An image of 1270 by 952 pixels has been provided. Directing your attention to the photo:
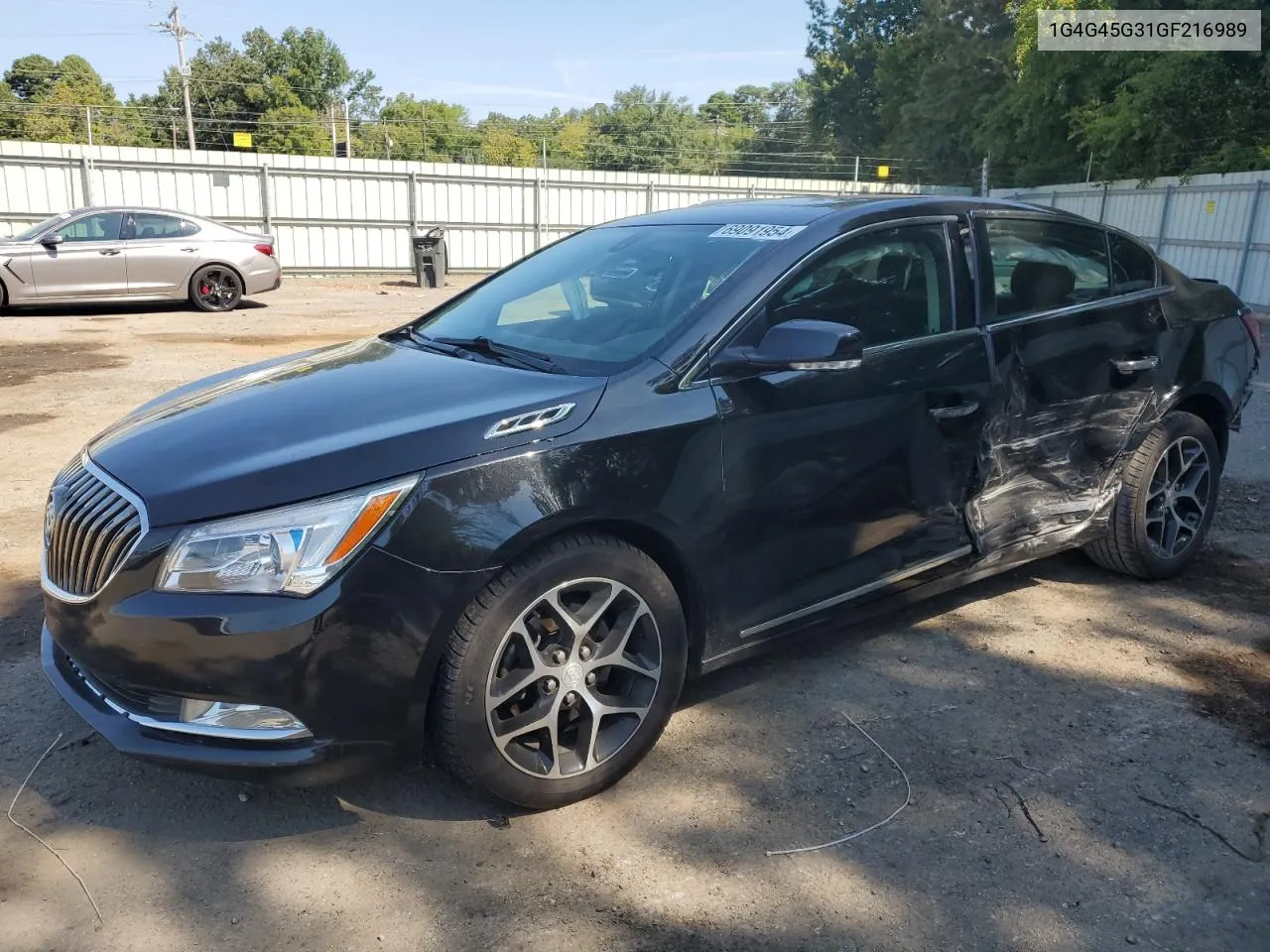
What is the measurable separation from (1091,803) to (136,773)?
285 cm

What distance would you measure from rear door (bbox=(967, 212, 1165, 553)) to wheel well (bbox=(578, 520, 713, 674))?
1.29 meters

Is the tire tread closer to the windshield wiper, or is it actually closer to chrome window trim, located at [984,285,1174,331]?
the windshield wiper

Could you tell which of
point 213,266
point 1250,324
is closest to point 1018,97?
point 213,266

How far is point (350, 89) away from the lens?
65.9 meters

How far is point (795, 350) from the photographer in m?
3.01

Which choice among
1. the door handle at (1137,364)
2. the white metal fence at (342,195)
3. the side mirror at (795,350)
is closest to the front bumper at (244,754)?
the side mirror at (795,350)

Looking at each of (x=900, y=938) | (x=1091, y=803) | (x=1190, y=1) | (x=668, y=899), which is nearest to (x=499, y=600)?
(x=668, y=899)

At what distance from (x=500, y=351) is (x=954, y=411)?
65.1 inches

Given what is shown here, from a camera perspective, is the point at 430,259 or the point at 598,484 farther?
the point at 430,259

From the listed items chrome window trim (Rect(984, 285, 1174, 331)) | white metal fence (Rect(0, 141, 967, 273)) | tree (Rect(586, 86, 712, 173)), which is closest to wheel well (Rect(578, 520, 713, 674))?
chrome window trim (Rect(984, 285, 1174, 331))

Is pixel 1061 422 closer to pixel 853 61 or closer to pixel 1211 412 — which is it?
pixel 1211 412

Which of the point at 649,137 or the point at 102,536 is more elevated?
the point at 649,137

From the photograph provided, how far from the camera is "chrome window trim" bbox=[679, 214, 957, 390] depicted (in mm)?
3043

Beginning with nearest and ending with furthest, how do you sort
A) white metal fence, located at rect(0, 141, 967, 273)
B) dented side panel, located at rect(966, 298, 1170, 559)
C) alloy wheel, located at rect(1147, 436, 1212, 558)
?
dented side panel, located at rect(966, 298, 1170, 559) → alloy wheel, located at rect(1147, 436, 1212, 558) → white metal fence, located at rect(0, 141, 967, 273)
